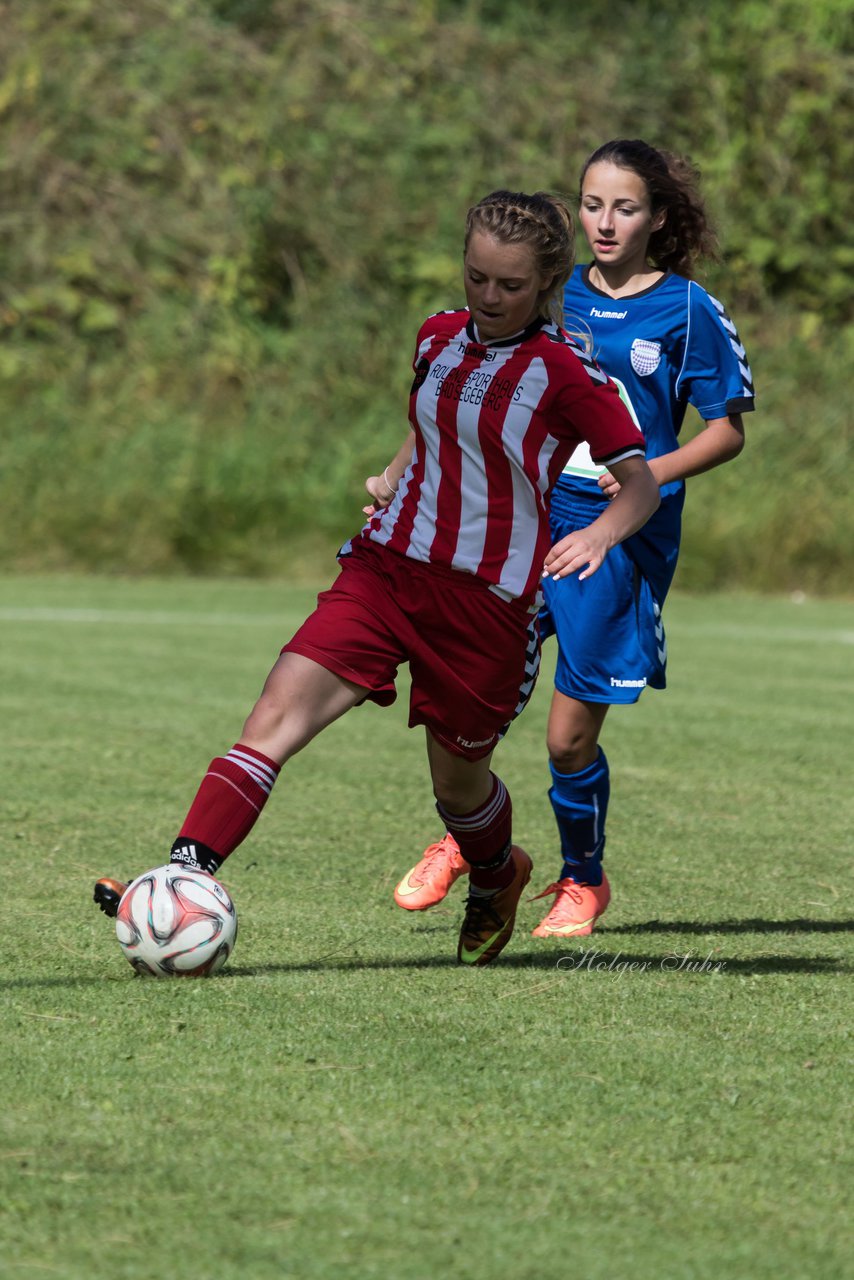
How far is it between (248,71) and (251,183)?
57.2 inches

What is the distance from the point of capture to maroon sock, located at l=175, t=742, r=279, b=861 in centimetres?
389

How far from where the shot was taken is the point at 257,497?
15.7m

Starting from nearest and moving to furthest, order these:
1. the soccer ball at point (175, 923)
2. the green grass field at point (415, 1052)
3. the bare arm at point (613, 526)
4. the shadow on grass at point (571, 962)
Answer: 1. the green grass field at point (415, 1052)
2. the bare arm at point (613, 526)
3. the soccer ball at point (175, 923)
4. the shadow on grass at point (571, 962)

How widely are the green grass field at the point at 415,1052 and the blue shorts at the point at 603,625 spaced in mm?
625

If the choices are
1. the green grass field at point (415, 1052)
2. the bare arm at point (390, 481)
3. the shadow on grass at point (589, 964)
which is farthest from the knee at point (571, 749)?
the bare arm at point (390, 481)

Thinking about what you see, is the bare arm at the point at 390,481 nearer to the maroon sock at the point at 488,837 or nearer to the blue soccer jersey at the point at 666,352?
the maroon sock at the point at 488,837

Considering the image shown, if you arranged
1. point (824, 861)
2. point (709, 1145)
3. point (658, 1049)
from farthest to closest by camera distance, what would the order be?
point (824, 861)
point (658, 1049)
point (709, 1145)

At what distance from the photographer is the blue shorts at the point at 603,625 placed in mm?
4871

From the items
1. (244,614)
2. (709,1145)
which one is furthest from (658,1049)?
(244,614)

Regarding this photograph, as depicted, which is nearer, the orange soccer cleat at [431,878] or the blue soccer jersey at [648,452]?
the blue soccer jersey at [648,452]

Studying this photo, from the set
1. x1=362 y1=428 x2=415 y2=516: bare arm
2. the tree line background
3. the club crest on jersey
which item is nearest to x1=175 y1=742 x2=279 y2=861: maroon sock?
x1=362 y1=428 x2=415 y2=516: bare arm

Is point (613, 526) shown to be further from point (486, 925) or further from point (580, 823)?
point (580, 823)

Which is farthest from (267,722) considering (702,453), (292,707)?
(702,453)

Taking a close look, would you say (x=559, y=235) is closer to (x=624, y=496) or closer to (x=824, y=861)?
(x=624, y=496)
